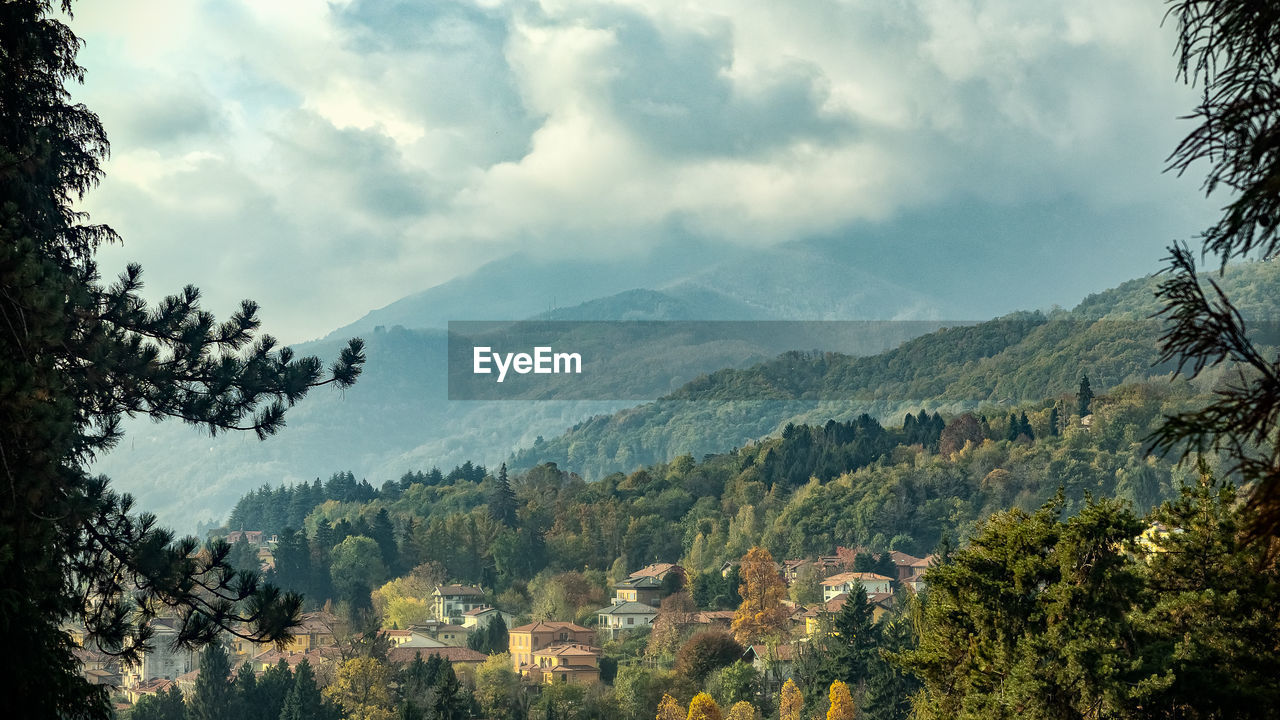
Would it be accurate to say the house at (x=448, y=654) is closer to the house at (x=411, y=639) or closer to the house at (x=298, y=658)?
the house at (x=411, y=639)

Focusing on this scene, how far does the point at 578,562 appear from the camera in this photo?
12031 cm

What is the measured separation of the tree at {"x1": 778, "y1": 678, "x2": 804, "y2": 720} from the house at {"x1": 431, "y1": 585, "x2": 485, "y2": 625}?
50055 mm

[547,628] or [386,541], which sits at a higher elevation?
[386,541]

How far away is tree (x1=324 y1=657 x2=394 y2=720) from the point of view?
5988cm

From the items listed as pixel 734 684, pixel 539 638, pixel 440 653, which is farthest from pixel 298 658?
pixel 734 684

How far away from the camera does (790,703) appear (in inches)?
2283

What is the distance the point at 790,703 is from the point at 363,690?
19.7 m

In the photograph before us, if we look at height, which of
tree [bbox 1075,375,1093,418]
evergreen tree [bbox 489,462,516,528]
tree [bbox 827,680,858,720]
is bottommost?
tree [bbox 827,680,858,720]

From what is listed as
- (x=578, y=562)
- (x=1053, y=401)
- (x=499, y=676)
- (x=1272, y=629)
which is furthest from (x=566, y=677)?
(x=1053, y=401)

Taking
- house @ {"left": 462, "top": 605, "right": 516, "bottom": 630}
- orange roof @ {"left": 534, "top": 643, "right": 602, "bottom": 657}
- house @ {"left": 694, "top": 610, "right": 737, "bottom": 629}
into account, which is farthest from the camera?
house @ {"left": 462, "top": 605, "right": 516, "bottom": 630}

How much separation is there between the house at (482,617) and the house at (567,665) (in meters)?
16.3

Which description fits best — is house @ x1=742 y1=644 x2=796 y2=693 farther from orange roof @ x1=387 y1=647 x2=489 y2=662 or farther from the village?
orange roof @ x1=387 y1=647 x2=489 y2=662

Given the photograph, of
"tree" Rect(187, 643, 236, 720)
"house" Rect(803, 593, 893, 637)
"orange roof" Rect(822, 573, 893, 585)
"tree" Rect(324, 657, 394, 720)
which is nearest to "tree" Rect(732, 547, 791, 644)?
"house" Rect(803, 593, 893, 637)

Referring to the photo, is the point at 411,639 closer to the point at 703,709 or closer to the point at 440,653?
the point at 440,653
